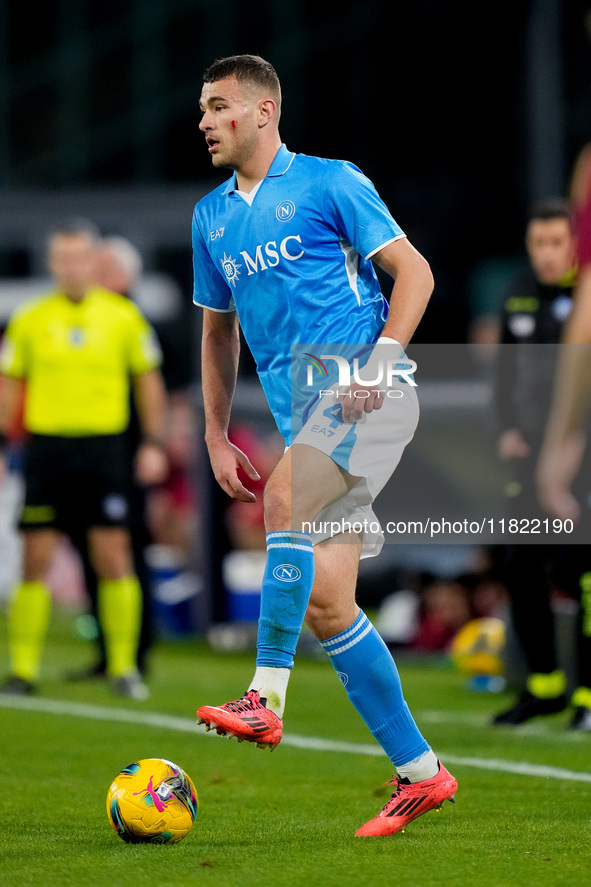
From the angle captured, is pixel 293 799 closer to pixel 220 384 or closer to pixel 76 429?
pixel 220 384

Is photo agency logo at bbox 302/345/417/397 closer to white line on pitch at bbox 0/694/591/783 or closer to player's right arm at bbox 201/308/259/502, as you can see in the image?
player's right arm at bbox 201/308/259/502

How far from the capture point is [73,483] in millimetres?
8109

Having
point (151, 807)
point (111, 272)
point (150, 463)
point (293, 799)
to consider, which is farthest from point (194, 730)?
point (111, 272)

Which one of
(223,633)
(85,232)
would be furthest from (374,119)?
(85,232)

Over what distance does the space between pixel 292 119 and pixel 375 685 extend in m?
18.2

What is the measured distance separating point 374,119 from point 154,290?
5.16 m

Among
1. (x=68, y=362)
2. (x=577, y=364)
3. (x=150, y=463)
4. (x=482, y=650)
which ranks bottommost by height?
(x=482, y=650)

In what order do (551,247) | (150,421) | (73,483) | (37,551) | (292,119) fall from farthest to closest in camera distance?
(292,119) < (150,421) < (73,483) < (37,551) < (551,247)

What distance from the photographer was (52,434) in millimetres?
8148

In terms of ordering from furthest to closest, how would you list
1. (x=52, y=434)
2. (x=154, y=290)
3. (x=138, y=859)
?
(x=154, y=290) → (x=52, y=434) → (x=138, y=859)

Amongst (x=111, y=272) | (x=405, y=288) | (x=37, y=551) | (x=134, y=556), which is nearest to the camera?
(x=405, y=288)

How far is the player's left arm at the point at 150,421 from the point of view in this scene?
8.32 m

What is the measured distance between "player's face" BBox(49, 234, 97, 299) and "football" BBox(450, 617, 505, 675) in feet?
9.73

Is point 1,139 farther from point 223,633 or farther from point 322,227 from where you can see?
point 322,227
